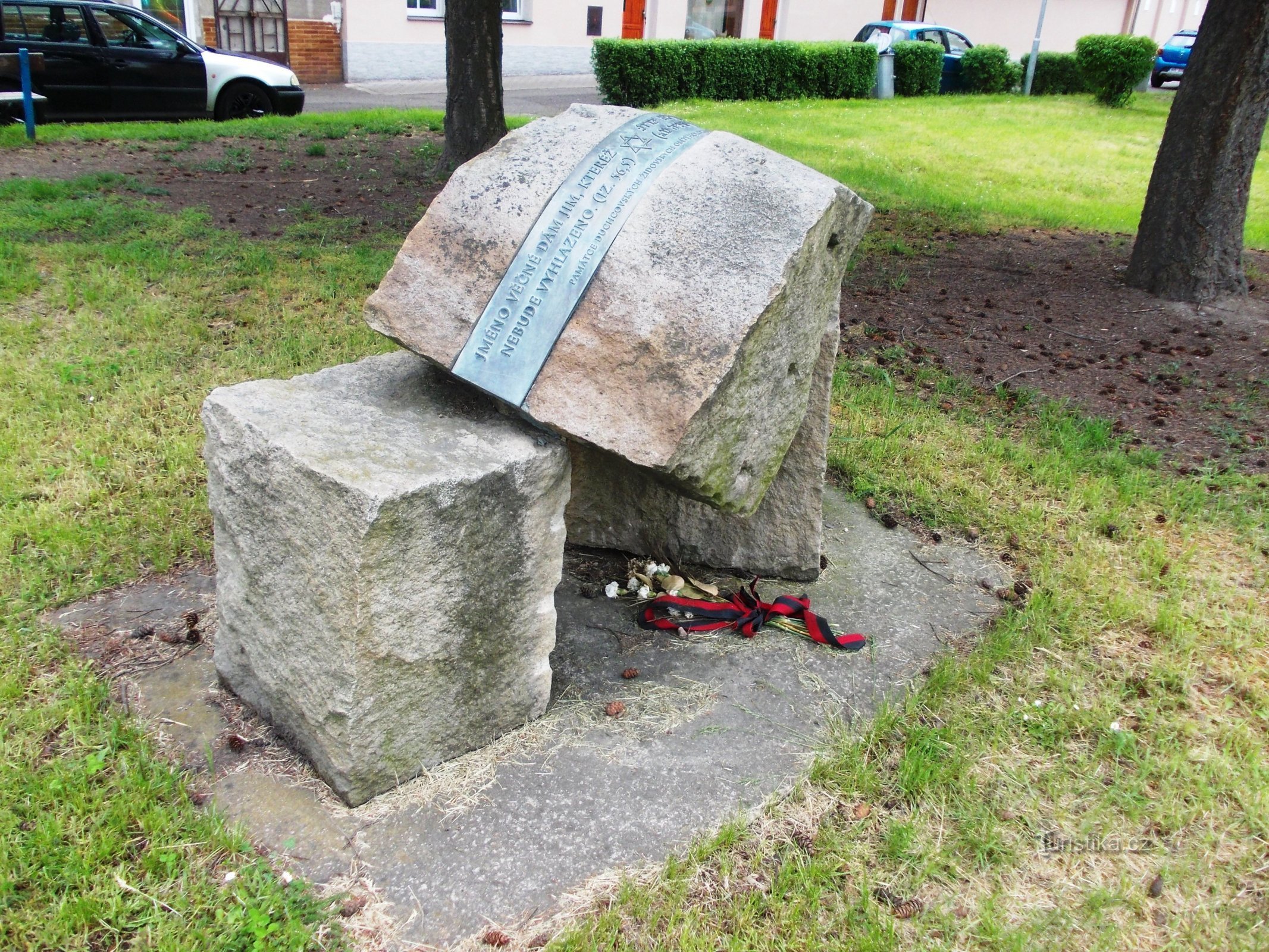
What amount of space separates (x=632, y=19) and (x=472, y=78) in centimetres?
1588

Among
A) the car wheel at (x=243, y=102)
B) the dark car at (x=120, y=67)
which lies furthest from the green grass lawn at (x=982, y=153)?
the dark car at (x=120, y=67)

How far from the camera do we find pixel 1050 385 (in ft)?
18.4

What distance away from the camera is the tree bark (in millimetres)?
6172

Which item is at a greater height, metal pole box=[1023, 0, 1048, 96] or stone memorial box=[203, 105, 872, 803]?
metal pole box=[1023, 0, 1048, 96]

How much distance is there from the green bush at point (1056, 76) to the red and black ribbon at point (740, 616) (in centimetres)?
2251

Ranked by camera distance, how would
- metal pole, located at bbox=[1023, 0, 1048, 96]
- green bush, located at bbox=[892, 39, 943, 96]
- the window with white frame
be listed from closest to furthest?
the window with white frame, green bush, located at bbox=[892, 39, 943, 96], metal pole, located at bbox=[1023, 0, 1048, 96]

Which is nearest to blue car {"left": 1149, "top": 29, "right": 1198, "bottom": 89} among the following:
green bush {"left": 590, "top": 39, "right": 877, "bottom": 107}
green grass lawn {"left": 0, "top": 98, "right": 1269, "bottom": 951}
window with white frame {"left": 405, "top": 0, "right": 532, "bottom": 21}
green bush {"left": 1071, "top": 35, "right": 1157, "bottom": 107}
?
green bush {"left": 1071, "top": 35, "right": 1157, "bottom": 107}

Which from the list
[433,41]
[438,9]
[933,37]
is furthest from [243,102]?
[933,37]

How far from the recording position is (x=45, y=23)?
451 inches

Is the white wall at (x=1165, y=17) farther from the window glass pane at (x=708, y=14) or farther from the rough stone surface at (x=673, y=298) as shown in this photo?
the rough stone surface at (x=673, y=298)

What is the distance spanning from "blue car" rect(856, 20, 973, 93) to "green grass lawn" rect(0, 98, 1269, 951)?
737 inches

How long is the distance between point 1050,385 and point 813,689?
3188mm

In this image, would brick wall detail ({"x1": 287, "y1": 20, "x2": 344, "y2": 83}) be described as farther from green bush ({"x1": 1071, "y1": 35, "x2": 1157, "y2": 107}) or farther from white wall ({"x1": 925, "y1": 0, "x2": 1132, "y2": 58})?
white wall ({"x1": 925, "y1": 0, "x2": 1132, "y2": 58})

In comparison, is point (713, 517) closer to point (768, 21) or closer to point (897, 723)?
point (897, 723)
